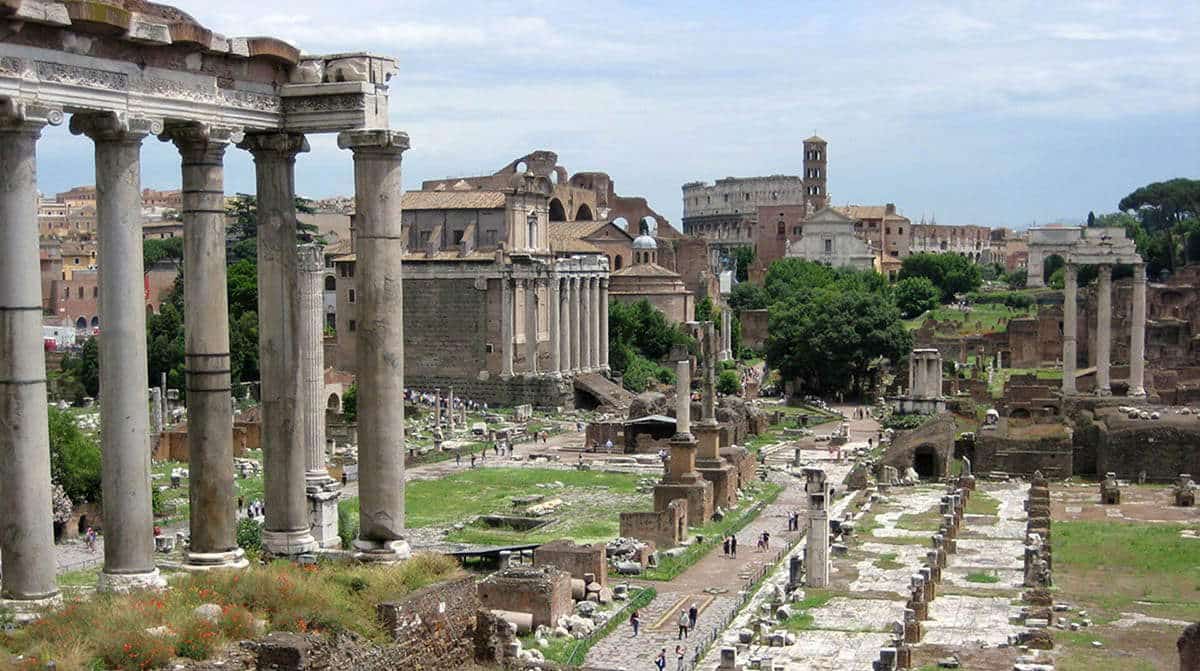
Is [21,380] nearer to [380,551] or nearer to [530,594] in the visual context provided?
[380,551]

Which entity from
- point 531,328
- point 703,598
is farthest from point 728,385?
point 703,598

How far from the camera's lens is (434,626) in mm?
13406

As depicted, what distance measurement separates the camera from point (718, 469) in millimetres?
41781

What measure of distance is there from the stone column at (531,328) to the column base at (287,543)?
53501 millimetres

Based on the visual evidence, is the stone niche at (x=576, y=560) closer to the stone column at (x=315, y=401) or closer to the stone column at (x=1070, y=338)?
the stone column at (x=315, y=401)

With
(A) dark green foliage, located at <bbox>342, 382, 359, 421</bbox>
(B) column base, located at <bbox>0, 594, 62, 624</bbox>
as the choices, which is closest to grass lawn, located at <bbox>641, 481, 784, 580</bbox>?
(A) dark green foliage, located at <bbox>342, 382, 359, 421</bbox>

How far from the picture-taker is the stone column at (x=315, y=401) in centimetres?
2375

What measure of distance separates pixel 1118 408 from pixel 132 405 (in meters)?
44.2

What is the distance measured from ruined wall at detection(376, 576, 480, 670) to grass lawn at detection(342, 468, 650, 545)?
21006 mm

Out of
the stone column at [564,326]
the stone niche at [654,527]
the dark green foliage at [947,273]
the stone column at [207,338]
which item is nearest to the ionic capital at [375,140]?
the stone column at [207,338]

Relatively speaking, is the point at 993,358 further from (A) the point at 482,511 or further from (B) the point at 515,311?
(A) the point at 482,511

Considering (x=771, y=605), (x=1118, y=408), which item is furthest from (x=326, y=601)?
(x=1118, y=408)

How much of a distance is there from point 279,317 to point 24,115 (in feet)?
11.6

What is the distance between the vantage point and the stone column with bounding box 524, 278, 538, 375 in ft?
225
